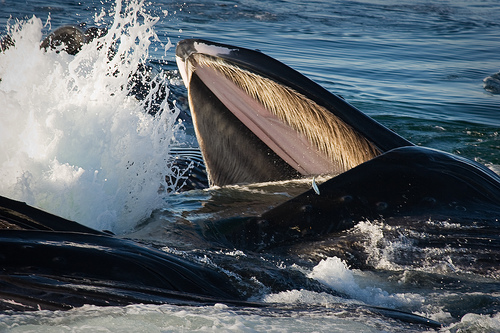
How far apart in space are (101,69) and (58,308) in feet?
10.2

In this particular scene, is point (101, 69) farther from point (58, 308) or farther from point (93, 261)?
point (58, 308)

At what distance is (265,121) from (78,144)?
143 cm

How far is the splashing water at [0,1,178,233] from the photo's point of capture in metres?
4.27

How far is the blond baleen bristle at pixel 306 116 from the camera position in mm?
4090

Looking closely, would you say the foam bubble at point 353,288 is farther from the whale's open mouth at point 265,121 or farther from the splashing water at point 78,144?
the splashing water at point 78,144

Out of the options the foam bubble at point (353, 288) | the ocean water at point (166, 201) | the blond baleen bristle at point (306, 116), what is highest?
the blond baleen bristle at point (306, 116)

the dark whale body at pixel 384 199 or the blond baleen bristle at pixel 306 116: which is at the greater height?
the blond baleen bristle at pixel 306 116

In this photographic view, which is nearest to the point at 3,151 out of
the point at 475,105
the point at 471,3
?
the point at 475,105

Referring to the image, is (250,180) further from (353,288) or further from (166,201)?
(353,288)

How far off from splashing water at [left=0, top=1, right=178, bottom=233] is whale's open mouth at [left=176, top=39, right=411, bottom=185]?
21.9 inches

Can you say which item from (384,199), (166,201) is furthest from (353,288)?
(166,201)

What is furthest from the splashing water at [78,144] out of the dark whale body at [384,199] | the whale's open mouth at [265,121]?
the dark whale body at [384,199]

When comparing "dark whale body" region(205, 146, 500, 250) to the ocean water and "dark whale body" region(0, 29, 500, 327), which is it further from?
the ocean water

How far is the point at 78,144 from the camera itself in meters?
4.56
